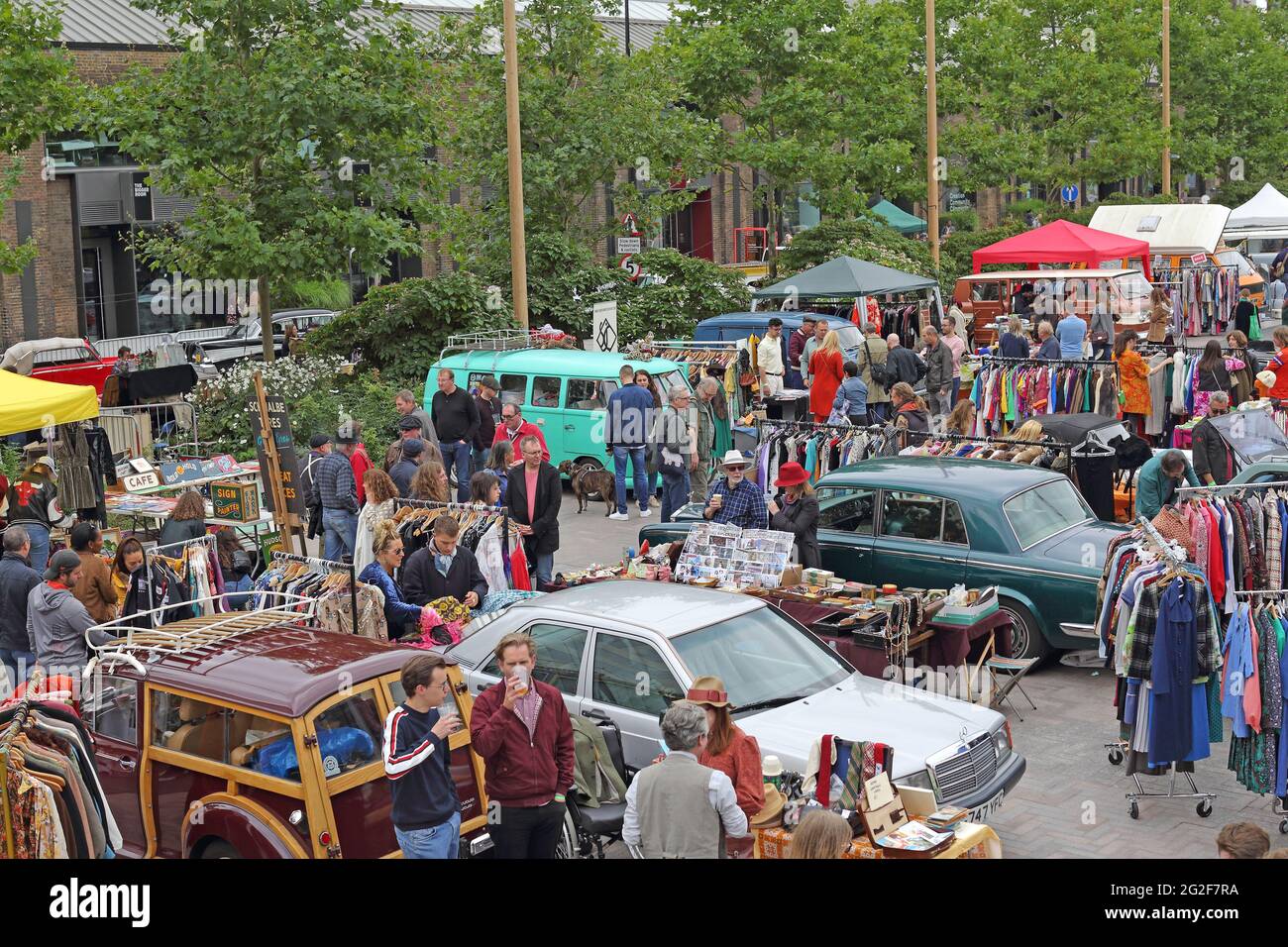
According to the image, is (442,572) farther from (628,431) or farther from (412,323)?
(412,323)

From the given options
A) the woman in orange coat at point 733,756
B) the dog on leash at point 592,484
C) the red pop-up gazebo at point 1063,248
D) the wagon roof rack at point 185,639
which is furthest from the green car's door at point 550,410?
the red pop-up gazebo at point 1063,248

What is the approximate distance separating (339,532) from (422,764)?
7.98 metres

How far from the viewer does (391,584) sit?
37.8 ft

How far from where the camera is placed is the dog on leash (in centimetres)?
1912

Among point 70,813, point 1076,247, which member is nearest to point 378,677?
point 70,813

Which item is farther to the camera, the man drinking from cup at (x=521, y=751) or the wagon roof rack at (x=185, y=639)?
the wagon roof rack at (x=185, y=639)

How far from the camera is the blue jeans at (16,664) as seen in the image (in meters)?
11.1

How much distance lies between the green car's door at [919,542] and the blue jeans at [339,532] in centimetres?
523

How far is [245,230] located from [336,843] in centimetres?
1652

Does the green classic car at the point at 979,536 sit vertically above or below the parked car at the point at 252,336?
below

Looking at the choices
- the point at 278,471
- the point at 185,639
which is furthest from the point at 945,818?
the point at 278,471

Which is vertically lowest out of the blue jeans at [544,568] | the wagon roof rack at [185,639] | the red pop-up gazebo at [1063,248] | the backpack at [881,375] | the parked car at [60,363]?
the blue jeans at [544,568]

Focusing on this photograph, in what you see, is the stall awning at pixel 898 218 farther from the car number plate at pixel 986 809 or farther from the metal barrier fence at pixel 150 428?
the car number plate at pixel 986 809

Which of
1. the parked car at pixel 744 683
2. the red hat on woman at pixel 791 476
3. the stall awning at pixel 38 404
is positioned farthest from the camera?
the stall awning at pixel 38 404
